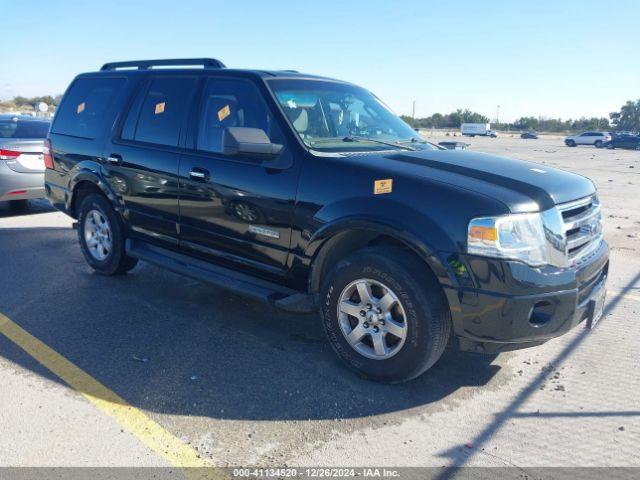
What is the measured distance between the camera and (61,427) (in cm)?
309

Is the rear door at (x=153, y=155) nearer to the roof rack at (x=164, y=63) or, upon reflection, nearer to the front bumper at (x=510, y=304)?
the roof rack at (x=164, y=63)

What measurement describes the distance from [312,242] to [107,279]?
295 centimetres

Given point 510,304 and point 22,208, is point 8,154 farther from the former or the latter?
point 510,304

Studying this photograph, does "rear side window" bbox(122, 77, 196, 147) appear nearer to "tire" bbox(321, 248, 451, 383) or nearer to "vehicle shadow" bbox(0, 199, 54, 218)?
"tire" bbox(321, 248, 451, 383)

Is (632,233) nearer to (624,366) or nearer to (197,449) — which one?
(624,366)

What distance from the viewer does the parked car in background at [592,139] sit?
5081cm

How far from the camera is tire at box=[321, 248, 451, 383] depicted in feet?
10.8

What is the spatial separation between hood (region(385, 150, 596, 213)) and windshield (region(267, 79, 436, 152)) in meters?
0.43

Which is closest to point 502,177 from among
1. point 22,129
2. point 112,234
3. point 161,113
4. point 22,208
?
point 161,113

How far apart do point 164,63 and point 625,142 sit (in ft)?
168

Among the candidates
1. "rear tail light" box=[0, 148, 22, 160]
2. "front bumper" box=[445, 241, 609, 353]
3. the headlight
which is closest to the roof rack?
the headlight

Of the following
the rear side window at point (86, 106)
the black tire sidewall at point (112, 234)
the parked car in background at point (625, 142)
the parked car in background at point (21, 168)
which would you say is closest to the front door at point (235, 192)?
the black tire sidewall at point (112, 234)

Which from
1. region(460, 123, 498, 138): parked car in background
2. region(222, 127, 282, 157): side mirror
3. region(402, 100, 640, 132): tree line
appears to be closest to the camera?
region(222, 127, 282, 157): side mirror

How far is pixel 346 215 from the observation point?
3.51m
